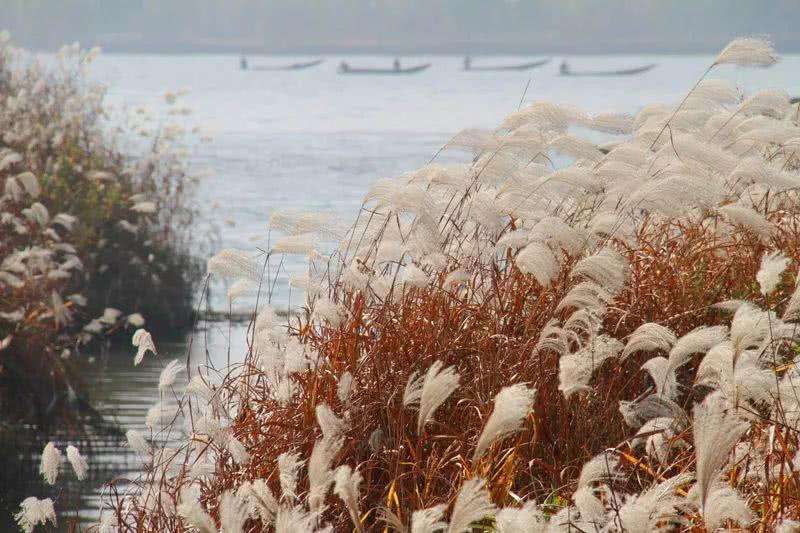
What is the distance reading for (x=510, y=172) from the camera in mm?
3977

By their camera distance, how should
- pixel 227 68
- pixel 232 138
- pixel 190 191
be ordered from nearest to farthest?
1. pixel 190 191
2. pixel 232 138
3. pixel 227 68

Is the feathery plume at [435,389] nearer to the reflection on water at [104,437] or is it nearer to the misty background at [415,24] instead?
the reflection on water at [104,437]

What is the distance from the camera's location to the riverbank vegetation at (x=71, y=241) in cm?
729

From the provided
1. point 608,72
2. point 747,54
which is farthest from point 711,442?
point 608,72

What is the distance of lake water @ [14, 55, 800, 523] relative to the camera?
8.34 meters

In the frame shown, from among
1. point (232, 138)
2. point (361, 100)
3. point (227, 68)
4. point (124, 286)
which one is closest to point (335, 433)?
point (124, 286)

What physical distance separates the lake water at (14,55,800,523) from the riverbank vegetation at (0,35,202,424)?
37 centimetres

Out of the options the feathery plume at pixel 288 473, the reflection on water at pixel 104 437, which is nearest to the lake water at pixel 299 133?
the reflection on water at pixel 104 437

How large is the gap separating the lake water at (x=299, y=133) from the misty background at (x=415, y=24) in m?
30.3

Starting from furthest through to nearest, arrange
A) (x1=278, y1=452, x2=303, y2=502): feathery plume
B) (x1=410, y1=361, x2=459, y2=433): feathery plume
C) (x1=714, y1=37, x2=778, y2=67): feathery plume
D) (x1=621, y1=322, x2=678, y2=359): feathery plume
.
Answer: (x1=714, y1=37, x2=778, y2=67): feathery plume, (x1=621, y1=322, x2=678, y2=359): feathery plume, (x1=278, y1=452, x2=303, y2=502): feathery plume, (x1=410, y1=361, x2=459, y2=433): feathery plume

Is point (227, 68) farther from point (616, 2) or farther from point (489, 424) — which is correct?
point (489, 424)

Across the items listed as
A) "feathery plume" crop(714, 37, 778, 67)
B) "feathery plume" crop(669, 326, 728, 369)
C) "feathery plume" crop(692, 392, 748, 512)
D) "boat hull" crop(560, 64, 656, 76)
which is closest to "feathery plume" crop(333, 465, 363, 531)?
"feathery plume" crop(692, 392, 748, 512)

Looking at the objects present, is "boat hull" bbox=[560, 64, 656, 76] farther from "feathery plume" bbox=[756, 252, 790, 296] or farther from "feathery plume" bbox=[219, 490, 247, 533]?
"feathery plume" bbox=[219, 490, 247, 533]

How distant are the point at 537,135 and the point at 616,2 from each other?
120260 millimetres
